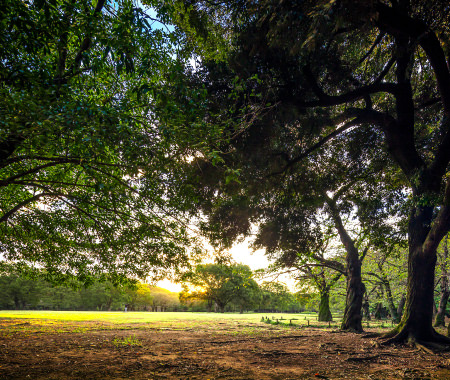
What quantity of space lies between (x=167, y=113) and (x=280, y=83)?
12.0 ft

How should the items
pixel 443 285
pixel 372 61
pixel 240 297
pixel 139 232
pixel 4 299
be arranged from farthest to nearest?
pixel 240 297 < pixel 4 299 < pixel 443 285 < pixel 372 61 < pixel 139 232

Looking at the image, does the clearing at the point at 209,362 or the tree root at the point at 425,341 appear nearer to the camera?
the clearing at the point at 209,362

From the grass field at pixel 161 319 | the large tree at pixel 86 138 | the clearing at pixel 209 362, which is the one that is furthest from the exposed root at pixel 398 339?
the grass field at pixel 161 319

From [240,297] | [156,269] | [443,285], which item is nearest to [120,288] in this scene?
[156,269]

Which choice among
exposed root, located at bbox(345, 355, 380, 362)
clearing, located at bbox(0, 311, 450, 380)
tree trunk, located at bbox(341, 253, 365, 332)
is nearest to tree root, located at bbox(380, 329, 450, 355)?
clearing, located at bbox(0, 311, 450, 380)

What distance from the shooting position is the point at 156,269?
937cm

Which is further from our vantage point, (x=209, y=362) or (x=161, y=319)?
(x=161, y=319)

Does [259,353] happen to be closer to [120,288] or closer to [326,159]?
[120,288]

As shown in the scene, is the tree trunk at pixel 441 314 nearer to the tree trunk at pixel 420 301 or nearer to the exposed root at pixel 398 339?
the tree trunk at pixel 420 301

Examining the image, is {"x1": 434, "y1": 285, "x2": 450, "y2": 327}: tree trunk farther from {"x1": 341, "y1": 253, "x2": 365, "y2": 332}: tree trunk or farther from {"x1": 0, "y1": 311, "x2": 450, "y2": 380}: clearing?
{"x1": 0, "y1": 311, "x2": 450, "y2": 380}: clearing

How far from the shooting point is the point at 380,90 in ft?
25.4

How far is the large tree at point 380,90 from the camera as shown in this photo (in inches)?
231

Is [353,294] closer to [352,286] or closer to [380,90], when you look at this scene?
[352,286]

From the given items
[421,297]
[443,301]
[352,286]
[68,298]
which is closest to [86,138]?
[421,297]
